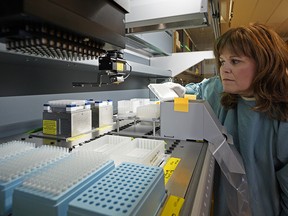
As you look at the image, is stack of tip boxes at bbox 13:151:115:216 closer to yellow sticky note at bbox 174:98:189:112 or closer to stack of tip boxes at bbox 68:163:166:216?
stack of tip boxes at bbox 68:163:166:216

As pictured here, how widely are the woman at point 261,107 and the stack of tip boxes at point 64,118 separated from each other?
0.85 meters

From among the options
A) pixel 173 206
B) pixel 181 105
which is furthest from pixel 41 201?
pixel 181 105

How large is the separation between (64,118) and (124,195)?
787mm

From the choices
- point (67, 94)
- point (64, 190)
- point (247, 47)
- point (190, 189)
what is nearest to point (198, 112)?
point (247, 47)

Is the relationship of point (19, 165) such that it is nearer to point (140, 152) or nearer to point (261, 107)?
point (140, 152)

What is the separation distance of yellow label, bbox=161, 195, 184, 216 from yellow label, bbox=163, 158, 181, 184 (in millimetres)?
123

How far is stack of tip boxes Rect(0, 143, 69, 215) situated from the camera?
46 cm

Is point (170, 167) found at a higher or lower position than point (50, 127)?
lower

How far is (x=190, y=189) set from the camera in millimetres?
652

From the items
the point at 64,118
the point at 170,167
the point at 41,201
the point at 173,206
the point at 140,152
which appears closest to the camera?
the point at 41,201

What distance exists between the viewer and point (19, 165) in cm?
55

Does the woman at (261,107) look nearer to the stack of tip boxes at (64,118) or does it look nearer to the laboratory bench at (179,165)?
the laboratory bench at (179,165)

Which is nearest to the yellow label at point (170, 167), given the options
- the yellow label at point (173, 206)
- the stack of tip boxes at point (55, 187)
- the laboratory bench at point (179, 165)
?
the laboratory bench at point (179, 165)

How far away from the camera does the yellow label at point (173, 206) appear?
0.51 metres
